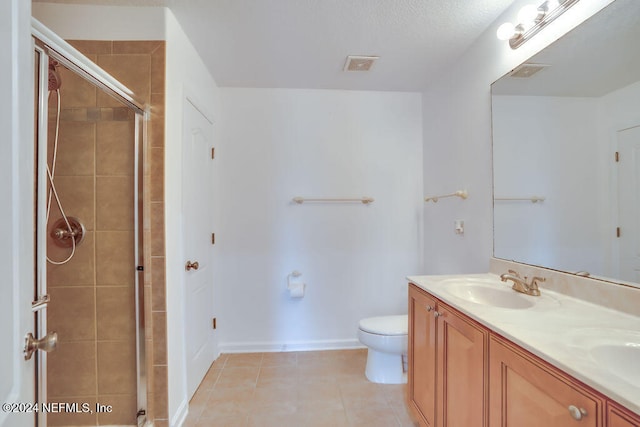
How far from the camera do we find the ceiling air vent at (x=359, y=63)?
2.00 m

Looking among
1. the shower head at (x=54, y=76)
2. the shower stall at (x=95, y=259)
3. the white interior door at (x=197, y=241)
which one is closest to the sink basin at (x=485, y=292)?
the white interior door at (x=197, y=241)

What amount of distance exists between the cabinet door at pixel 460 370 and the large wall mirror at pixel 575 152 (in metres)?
0.58

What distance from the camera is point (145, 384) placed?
1.47m

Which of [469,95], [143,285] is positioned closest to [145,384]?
[143,285]

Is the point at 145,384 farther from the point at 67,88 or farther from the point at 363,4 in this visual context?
the point at 363,4

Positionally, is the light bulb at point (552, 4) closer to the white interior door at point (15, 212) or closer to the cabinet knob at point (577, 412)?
the cabinet knob at point (577, 412)

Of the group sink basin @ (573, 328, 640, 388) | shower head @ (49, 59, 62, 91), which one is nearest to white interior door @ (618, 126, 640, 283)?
sink basin @ (573, 328, 640, 388)

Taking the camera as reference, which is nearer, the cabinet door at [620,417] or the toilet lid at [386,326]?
the cabinet door at [620,417]

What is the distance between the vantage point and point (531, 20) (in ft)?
4.33

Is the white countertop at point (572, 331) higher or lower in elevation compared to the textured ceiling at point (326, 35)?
lower

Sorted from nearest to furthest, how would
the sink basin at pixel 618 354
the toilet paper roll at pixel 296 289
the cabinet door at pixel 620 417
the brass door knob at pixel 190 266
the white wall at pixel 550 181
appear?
the cabinet door at pixel 620 417
the sink basin at pixel 618 354
the white wall at pixel 550 181
the brass door knob at pixel 190 266
the toilet paper roll at pixel 296 289

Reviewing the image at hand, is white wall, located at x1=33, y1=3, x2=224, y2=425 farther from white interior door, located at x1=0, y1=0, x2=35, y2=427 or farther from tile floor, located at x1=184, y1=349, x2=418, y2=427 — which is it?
white interior door, located at x1=0, y1=0, x2=35, y2=427

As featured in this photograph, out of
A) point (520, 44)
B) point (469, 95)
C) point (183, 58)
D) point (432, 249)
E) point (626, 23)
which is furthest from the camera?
point (432, 249)

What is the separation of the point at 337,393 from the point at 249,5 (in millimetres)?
2500
